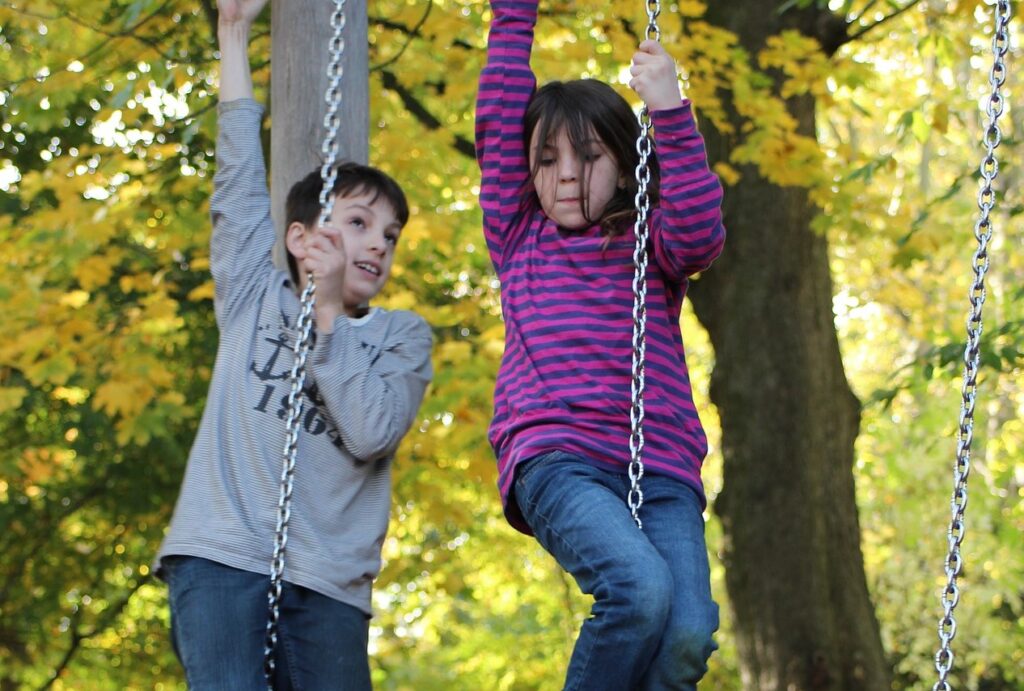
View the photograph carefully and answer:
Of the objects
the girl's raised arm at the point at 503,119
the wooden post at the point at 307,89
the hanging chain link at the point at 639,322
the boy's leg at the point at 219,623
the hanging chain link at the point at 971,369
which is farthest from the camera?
the wooden post at the point at 307,89

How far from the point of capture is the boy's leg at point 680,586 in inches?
102

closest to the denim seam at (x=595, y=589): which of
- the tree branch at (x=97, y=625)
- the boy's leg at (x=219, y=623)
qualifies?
the boy's leg at (x=219, y=623)

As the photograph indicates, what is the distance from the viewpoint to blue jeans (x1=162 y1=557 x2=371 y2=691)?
112 inches

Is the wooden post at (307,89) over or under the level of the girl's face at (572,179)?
over

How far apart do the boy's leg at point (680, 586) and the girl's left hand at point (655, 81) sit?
2.45 feet

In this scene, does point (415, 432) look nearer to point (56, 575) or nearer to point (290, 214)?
point (290, 214)

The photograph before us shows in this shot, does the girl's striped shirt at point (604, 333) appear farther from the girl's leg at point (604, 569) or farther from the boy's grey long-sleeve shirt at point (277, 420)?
the boy's grey long-sleeve shirt at point (277, 420)

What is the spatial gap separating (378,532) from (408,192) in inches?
145

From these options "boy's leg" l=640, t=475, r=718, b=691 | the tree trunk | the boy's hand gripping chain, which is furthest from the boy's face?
the tree trunk

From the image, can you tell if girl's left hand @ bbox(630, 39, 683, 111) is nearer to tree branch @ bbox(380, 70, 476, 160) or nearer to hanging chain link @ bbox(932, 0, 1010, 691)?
hanging chain link @ bbox(932, 0, 1010, 691)

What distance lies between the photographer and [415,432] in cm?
605

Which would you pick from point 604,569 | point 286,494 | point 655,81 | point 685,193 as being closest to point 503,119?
point 655,81

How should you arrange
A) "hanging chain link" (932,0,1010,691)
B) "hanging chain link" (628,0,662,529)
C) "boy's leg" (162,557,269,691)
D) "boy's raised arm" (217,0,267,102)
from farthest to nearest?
"boy's raised arm" (217,0,267,102) < "boy's leg" (162,557,269,691) < "hanging chain link" (628,0,662,529) < "hanging chain link" (932,0,1010,691)

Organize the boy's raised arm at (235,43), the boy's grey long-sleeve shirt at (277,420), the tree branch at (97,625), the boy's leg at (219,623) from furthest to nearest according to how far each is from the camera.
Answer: the tree branch at (97,625) < the boy's raised arm at (235,43) < the boy's grey long-sleeve shirt at (277,420) < the boy's leg at (219,623)
